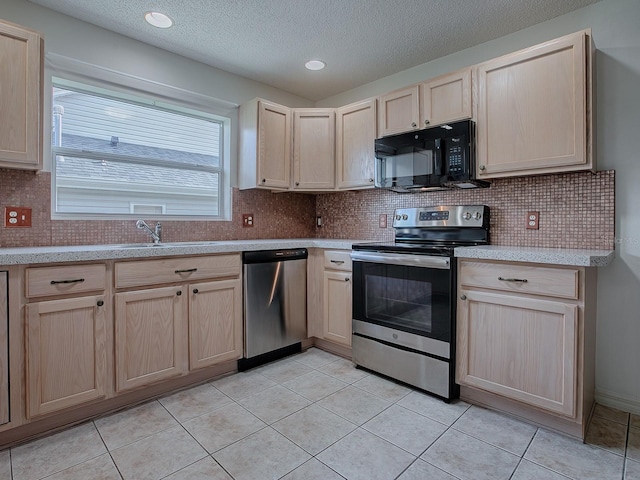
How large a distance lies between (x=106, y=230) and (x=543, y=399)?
9.33 ft

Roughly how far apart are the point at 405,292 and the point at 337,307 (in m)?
0.69

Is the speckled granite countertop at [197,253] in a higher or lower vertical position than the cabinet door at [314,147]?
lower

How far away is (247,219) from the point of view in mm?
3309

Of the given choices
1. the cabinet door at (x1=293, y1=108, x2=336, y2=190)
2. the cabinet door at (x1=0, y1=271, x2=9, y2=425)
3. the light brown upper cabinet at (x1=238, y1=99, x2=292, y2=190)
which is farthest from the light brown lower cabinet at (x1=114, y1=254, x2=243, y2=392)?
the cabinet door at (x1=293, y1=108, x2=336, y2=190)

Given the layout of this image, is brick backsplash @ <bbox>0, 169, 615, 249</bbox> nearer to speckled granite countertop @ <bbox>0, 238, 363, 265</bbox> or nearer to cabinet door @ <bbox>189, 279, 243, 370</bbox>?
speckled granite countertop @ <bbox>0, 238, 363, 265</bbox>

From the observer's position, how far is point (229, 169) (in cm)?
321

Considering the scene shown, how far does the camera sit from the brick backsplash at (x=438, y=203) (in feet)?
7.00

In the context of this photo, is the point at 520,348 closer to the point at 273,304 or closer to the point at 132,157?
the point at 273,304

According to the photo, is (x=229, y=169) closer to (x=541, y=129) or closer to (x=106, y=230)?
(x=106, y=230)

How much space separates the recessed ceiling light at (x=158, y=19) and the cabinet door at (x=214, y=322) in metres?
1.74

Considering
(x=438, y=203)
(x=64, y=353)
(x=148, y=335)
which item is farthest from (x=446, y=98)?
(x=64, y=353)

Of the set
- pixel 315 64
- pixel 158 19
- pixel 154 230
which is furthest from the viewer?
pixel 315 64

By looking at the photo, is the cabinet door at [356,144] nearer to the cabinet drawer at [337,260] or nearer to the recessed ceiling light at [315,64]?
the recessed ceiling light at [315,64]

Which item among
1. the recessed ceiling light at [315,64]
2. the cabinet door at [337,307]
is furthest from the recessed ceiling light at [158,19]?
the cabinet door at [337,307]
